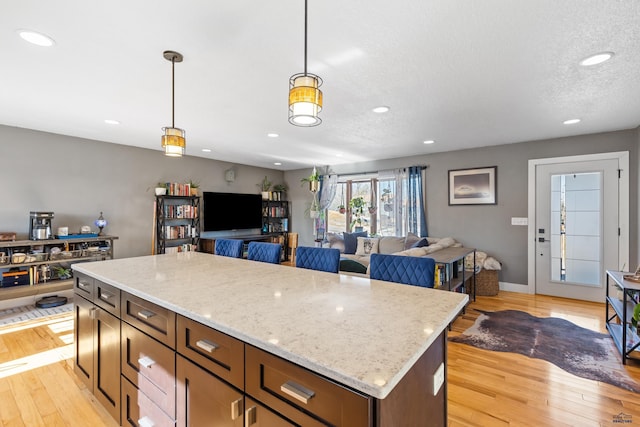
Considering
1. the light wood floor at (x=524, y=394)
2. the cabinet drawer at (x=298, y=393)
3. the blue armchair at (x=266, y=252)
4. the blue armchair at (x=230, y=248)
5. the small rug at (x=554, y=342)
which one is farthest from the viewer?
the blue armchair at (x=230, y=248)

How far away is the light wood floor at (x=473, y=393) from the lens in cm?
199

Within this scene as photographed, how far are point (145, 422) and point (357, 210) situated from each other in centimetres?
572

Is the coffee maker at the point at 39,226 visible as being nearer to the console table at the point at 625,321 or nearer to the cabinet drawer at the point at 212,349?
the cabinet drawer at the point at 212,349

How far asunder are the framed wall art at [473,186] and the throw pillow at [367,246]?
5.23ft

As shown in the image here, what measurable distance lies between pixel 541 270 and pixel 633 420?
3265 mm

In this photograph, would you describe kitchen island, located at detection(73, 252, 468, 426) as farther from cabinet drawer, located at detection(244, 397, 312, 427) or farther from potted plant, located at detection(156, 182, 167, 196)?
potted plant, located at detection(156, 182, 167, 196)

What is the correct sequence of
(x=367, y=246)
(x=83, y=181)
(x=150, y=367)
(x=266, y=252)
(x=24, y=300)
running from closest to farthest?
(x=150, y=367)
(x=266, y=252)
(x=24, y=300)
(x=83, y=181)
(x=367, y=246)

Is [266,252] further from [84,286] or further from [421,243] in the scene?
[421,243]

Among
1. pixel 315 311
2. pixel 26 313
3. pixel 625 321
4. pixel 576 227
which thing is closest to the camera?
pixel 315 311

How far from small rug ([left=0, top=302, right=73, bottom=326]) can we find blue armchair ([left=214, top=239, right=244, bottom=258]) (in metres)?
2.44

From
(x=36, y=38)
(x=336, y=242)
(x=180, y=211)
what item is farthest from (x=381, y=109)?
(x=180, y=211)

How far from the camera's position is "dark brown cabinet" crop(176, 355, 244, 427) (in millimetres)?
1133

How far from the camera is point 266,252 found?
10.1 ft

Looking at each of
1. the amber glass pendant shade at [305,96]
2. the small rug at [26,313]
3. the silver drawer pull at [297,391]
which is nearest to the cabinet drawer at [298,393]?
the silver drawer pull at [297,391]
